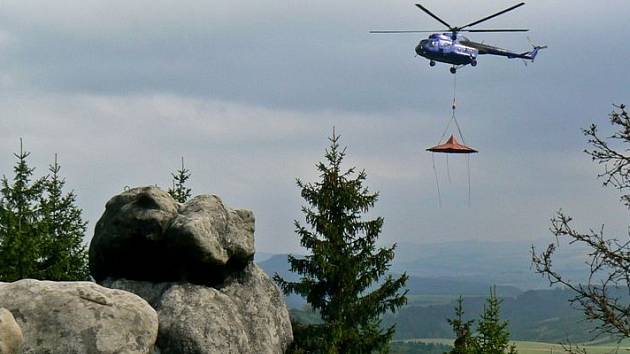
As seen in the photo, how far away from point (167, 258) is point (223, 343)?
2879 millimetres

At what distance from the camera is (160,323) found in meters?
21.9

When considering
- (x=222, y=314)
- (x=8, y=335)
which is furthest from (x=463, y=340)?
(x=8, y=335)

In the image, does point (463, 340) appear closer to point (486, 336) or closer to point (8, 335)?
point (486, 336)

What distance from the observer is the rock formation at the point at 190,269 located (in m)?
22.2

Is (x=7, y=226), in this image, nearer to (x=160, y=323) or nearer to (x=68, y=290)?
(x=160, y=323)

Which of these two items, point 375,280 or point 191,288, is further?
point 375,280

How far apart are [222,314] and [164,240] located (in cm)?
256

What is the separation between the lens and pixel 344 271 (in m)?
30.7

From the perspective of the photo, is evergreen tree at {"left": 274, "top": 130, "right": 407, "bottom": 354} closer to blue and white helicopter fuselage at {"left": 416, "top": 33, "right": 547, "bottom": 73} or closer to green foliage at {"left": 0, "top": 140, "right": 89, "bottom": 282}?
green foliage at {"left": 0, "top": 140, "right": 89, "bottom": 282}

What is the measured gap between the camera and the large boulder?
23.0 m

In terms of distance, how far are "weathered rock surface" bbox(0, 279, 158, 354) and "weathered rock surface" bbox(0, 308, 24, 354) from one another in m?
2.18

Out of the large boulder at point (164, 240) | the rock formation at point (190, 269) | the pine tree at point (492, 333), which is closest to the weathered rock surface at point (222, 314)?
the rock formation at point (190, 269)

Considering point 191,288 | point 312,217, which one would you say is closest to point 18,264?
point 312,217

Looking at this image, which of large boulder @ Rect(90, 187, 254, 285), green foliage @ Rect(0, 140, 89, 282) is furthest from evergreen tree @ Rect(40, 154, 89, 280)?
large boulder @ Rect(90, 187, 254, 285)
